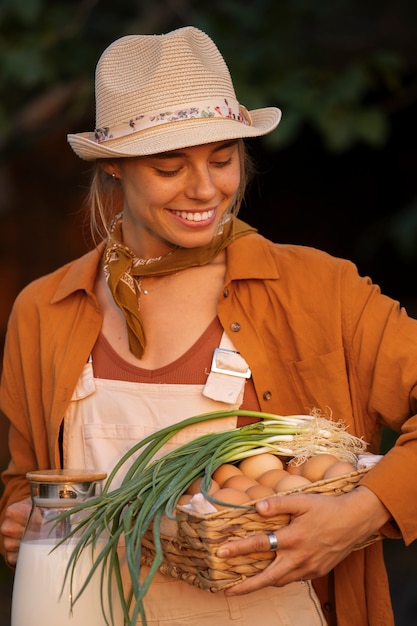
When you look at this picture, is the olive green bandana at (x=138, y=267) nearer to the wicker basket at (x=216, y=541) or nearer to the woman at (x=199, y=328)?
the woman at (x=199, y=328)

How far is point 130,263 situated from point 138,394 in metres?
0.36

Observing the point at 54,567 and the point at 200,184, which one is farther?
the point at 200,184

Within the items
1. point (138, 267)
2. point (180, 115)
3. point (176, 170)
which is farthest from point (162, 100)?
point (138, 267)

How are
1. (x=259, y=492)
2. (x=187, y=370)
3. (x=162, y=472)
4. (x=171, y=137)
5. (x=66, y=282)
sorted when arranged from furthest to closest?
(x=66, y=282) → (x=187, y=370) → (x=171, y=137) → (x=162, y=472) → (x=259, y=492)

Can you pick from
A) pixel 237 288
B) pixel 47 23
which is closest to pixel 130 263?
Result: pixel 237 288

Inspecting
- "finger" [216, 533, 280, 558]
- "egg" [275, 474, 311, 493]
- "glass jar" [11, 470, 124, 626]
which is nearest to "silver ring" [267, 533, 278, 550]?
"finger" [216, 533, 280, 558]

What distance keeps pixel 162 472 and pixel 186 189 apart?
64 cm

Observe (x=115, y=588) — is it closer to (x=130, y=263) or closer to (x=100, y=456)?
(x=100, y=456)

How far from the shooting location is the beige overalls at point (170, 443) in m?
2.45

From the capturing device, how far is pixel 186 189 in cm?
262

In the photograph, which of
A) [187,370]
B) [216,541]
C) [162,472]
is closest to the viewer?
[216,541]

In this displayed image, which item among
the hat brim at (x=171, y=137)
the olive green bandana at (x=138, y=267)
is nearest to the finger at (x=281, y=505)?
the olive green bandana at (x=138, y=267)

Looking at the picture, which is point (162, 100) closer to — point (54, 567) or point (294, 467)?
point (294, 467)

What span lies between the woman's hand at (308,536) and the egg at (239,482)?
0.41 ft
